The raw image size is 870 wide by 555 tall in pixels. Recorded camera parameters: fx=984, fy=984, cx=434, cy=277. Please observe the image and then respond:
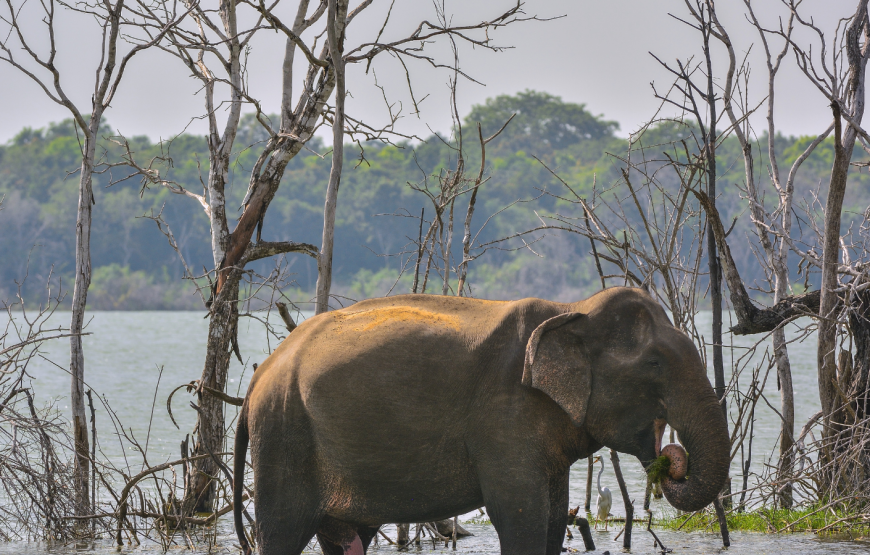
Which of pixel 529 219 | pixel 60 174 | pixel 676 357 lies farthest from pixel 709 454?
pixel 60 174

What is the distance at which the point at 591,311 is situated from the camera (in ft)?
15.4

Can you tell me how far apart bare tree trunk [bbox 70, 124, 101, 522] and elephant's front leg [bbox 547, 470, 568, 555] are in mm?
4560

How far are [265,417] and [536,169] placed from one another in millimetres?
75547

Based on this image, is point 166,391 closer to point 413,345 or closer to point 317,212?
point 413,345

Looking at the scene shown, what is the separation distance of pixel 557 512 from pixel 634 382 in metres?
0.78

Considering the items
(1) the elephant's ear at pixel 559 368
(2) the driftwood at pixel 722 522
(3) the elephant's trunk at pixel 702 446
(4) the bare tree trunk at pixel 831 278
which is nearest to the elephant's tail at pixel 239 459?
(1) the elephant's ear at pixel 559 368

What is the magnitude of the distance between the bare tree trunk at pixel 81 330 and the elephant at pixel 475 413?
3594 mm

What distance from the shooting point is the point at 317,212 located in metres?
77.7

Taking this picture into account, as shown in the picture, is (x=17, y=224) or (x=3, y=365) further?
(x=17, y=224)

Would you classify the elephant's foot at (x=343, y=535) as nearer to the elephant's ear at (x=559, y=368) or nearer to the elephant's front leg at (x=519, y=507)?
the elephant's front leg at (x=519, y=507)

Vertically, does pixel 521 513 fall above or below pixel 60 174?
below

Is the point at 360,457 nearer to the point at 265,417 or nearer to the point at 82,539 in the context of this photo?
the point at 265,417

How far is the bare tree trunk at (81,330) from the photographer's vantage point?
26.4 ft

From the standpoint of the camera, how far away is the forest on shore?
218 ft
